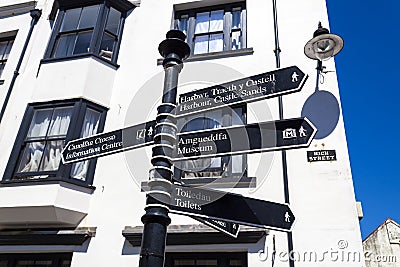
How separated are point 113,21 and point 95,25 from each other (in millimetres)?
560

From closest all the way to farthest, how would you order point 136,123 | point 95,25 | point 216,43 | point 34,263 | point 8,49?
point 34,263
point 136,123
point 216,43
point 95,25
point 8,49

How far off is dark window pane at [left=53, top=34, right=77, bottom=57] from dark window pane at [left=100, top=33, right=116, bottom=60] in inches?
28.3

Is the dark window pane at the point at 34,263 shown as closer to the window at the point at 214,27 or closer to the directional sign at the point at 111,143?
the directional sign at the point at 111,143

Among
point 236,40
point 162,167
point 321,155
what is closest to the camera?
point 162,167

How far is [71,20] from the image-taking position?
903cm

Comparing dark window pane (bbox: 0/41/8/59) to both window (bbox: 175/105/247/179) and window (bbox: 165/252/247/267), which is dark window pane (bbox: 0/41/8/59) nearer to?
window (bbox: 175/105/247/179)

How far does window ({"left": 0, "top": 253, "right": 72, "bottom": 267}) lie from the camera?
6.14m

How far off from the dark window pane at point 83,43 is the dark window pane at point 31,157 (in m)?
2.57

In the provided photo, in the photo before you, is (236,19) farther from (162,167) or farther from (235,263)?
(162,167)

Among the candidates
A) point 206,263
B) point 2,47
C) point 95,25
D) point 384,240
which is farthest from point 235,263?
point 384,240

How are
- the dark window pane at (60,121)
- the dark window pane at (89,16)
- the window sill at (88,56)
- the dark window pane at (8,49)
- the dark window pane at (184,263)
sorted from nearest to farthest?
the dark window pane at (184,263), the dark window pane at (60,121), the window sill at (88,56), the dark window pane at (89,16), the dark window pane at (8,49)

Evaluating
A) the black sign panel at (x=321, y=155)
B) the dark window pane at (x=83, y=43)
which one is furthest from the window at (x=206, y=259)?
the dark window pane at (x=83, y=43)

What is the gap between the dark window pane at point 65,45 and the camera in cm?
859

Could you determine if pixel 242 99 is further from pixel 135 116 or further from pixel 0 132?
pixel 0 132
